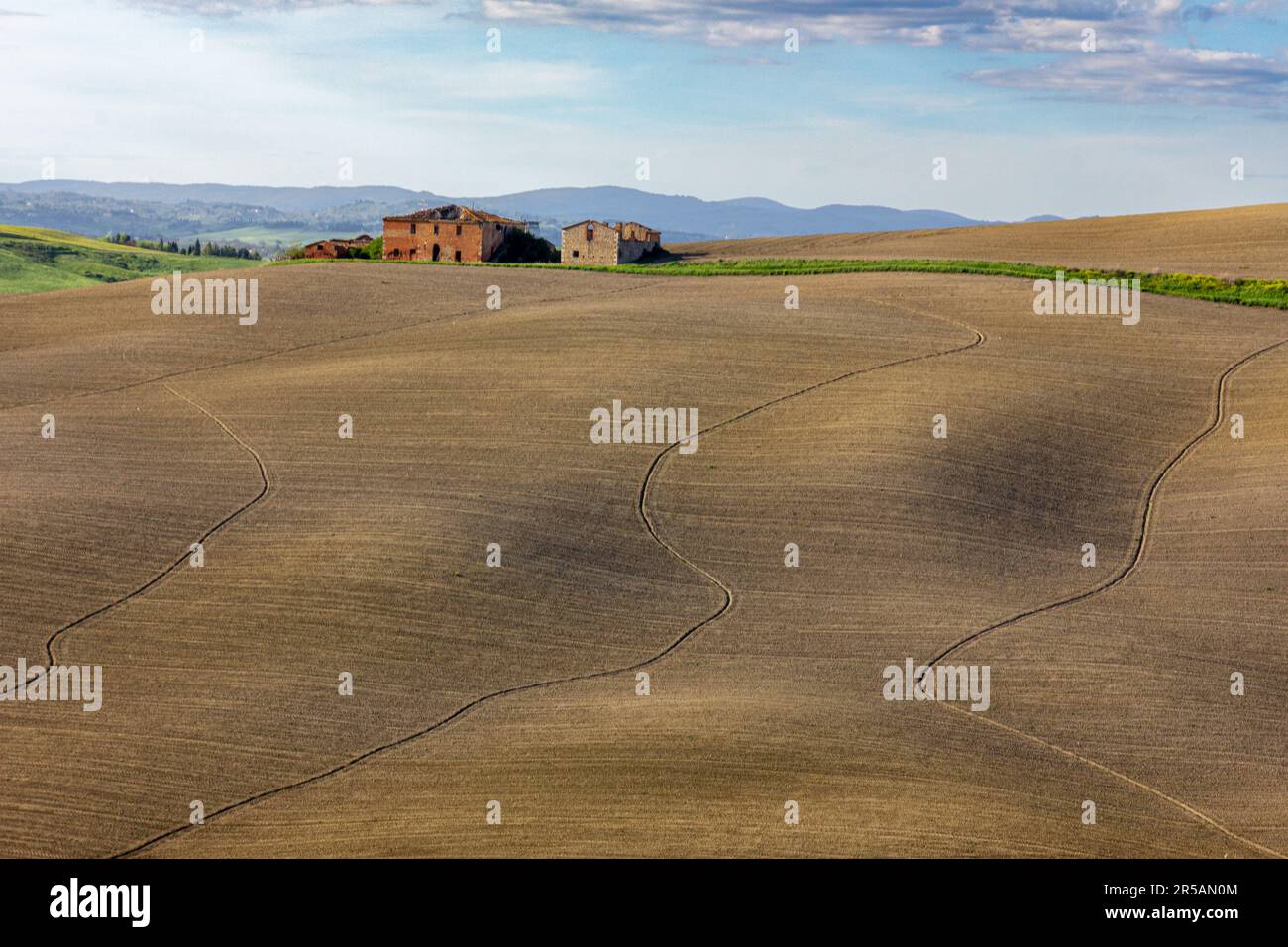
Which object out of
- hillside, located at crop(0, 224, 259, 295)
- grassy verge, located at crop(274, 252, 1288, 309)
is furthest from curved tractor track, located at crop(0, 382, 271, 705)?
hillside, located at crop(0, 224, 259, 295)

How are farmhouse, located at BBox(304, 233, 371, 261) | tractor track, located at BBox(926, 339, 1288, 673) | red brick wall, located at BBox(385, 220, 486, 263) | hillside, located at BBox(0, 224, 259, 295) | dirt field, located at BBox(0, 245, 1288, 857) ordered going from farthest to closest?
hillside, located at BBox(0, 224, 259, 295) → farmhouse, located at BBox(304, 233, 371, 261) → red brick wall, located at BBox(385, 220, 486, 263) → tractor track, located at BBox(926, 339, 1288, 673) → dirt field, located at BBox(0, 245, 1288, 857)

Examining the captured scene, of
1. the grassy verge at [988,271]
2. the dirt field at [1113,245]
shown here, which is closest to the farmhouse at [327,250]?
Answer: the grassy verge at [988,271]

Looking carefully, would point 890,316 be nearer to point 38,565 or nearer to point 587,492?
point 587,492

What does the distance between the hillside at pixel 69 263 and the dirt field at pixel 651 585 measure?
83.6 m

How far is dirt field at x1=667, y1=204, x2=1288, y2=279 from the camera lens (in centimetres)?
7350

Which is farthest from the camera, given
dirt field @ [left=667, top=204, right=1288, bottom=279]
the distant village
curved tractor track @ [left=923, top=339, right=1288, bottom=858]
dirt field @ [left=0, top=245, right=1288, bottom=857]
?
the distant village

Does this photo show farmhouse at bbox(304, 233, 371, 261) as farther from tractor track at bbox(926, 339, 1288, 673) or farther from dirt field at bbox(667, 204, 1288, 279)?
tractor track at bbox(926, 339, 1288, 673)

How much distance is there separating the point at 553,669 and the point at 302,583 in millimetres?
6637

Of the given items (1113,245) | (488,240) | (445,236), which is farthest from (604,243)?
(1113,245)

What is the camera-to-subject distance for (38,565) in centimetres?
3341

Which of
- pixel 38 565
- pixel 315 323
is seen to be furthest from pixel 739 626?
pixel 315 323

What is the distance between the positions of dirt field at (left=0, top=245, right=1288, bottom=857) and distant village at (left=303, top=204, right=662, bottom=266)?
36140 millimetres

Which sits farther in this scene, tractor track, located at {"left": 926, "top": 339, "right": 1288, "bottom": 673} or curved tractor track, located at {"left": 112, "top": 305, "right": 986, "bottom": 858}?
tractor track, located at {"left": 926, "top": 339, "right": 1288, "bottom": 673}

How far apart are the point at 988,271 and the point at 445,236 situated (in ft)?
127
